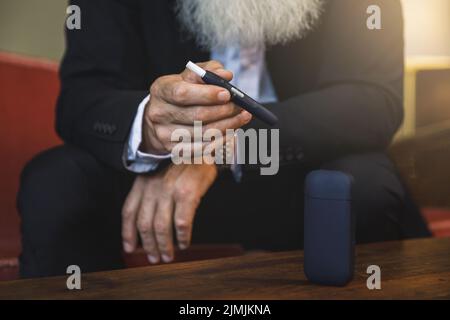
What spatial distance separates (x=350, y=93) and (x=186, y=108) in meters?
0.34

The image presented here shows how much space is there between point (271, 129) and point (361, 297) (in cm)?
46

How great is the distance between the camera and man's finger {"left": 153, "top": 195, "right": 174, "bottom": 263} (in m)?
0.91

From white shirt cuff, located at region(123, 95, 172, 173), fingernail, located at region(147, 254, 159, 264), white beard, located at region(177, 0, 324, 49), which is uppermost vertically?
white beard, located at region(177, 0, 324, 49)

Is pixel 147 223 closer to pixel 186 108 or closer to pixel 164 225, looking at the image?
pixel 164 225

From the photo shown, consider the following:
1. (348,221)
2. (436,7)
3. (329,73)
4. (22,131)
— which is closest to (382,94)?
(329,73)

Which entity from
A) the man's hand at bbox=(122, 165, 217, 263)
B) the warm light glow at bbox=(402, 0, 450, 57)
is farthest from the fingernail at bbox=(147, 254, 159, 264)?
the warm light glow at bbox=(402, 0, 450, 57)

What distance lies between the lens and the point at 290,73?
47.2 inches

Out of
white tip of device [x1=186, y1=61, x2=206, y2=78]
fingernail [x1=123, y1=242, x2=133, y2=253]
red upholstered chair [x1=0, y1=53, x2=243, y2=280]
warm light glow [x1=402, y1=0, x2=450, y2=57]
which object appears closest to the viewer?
white tip of device [x1=186, y1=61, x2=206, y2=78]

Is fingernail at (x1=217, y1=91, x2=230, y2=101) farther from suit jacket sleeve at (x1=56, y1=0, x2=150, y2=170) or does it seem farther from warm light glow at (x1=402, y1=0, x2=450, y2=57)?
warm light glow at (x1=402, y1=0, x2=450, y2=57)

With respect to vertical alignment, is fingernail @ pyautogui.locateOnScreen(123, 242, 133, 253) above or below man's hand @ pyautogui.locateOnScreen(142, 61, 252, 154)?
below

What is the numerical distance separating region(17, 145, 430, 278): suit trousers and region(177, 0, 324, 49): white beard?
0.25 metres

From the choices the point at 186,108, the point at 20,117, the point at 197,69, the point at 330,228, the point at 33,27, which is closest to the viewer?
the point at 330,228

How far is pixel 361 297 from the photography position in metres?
0.56

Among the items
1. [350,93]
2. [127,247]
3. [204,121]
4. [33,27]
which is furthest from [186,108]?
[33,27]
